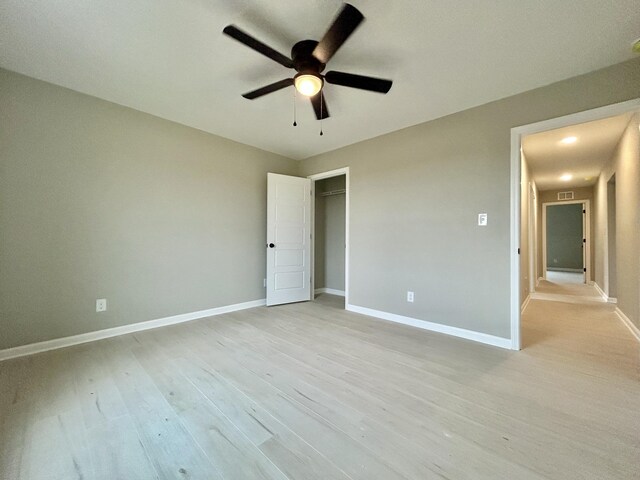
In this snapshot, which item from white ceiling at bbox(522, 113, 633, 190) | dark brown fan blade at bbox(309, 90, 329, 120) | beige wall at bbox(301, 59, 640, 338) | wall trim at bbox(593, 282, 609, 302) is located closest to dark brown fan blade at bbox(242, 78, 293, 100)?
dark brown fan blade at bbox(309, 90, 329, 120)

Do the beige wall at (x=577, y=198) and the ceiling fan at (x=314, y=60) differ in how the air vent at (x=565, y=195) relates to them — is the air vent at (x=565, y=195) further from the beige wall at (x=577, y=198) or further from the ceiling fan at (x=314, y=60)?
the ceiling fan at (x=314, y=60)

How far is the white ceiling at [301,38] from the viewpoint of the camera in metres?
1.62

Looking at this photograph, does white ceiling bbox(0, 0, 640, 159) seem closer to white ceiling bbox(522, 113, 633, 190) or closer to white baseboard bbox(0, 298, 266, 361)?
white ceiling bbox(522, 113, 633, 190)

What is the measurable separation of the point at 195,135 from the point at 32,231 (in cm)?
196

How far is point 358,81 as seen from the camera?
6.08ft

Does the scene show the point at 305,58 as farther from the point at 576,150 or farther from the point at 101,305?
the point at 576,150

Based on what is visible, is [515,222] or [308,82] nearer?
[308,82]

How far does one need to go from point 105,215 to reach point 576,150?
6644 mm

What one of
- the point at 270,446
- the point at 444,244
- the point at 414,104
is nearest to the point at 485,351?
the point at 444,244

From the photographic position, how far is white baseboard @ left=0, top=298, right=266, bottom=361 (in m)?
2.29

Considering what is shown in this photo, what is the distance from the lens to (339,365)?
215 centimetres

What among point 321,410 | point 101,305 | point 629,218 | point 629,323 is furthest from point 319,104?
point 629,323

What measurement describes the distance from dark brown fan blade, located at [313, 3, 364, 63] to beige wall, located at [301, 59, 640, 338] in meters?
1.98

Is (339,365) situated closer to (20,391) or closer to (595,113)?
(20,391)
